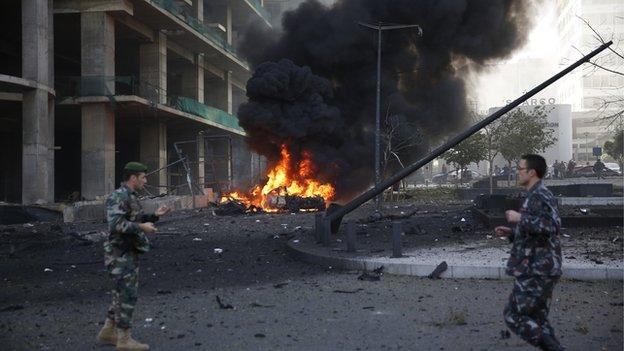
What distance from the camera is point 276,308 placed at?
5.90 meters

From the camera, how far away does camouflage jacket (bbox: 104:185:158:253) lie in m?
4.42

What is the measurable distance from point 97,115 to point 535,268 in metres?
22.6

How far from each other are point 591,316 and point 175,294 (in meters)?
4.60

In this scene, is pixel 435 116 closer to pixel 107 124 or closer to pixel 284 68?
pixel 284 68

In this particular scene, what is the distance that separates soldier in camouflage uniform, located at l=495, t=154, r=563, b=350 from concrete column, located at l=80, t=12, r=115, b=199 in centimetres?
2147

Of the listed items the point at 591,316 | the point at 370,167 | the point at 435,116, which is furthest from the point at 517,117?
the point at 591,316

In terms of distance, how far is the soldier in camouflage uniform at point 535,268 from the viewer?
12.1 feet

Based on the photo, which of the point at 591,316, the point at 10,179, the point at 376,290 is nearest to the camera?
the point at 591,316

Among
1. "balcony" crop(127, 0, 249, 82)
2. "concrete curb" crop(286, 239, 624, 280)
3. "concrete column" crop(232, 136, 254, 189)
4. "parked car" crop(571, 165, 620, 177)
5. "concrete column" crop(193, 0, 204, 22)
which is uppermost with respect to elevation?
"concrete column" crop(193, 0, 204, 22)

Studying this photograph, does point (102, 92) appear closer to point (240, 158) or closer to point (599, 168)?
point (240, 158)

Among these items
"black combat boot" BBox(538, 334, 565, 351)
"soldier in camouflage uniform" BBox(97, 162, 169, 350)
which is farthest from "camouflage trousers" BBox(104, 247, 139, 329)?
"black combat boot" BBox(538, 334, 565, 351)

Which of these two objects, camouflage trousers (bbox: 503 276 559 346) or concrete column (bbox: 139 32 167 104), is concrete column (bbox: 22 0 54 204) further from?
camouflage trousers (bbox: 503 276 559 346)

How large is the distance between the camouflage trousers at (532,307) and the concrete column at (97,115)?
21.5 m

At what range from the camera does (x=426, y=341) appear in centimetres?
459
